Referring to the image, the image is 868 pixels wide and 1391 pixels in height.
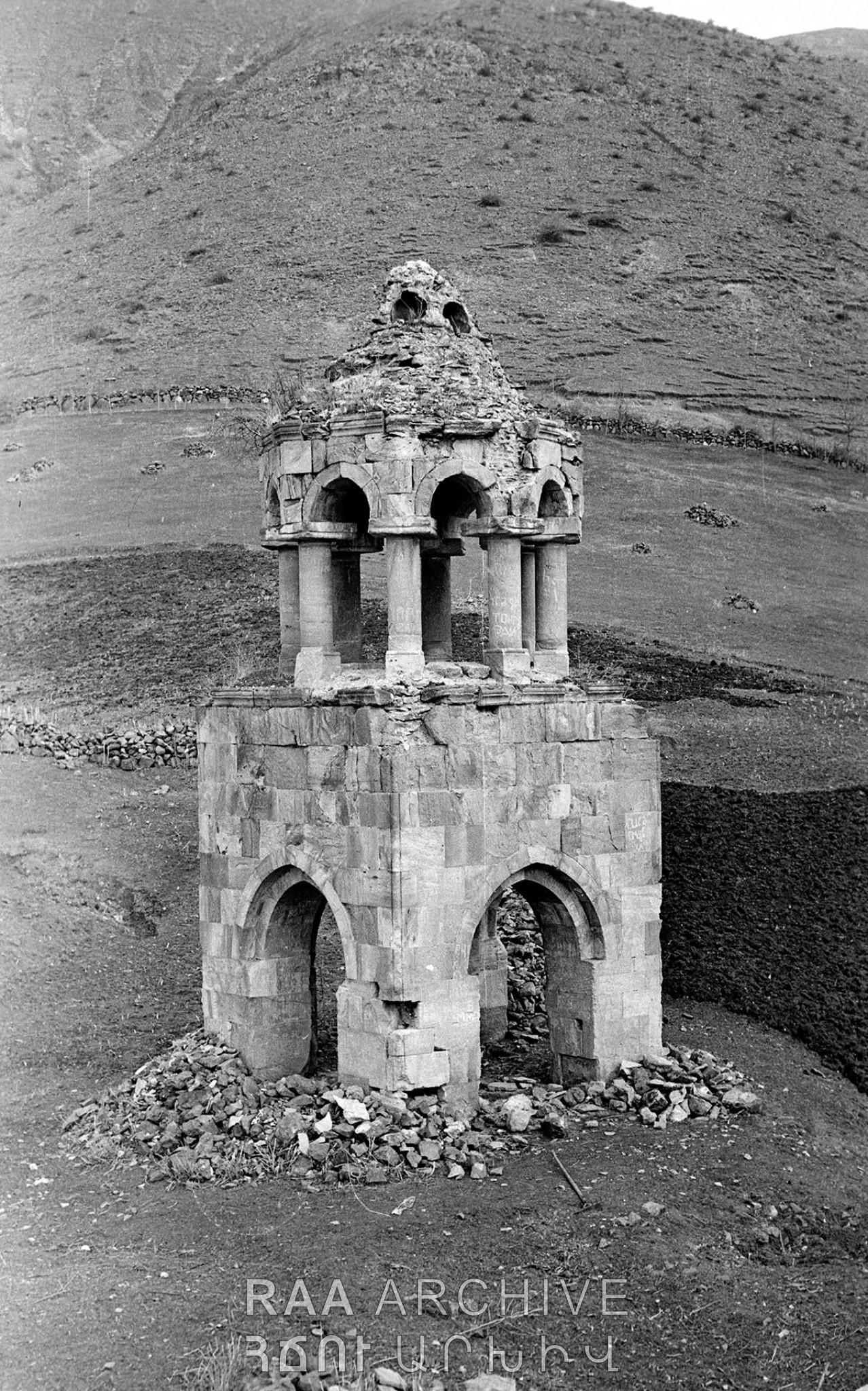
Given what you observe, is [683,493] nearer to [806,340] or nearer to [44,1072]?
[806,340]

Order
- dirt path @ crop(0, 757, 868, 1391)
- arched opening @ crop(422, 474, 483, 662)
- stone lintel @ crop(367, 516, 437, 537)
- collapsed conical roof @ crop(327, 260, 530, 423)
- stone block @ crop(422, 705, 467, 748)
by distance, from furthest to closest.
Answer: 1. arched opening @ crop(422, 474, 483, 662)
2. collapsed conical roof @ crop(327, 260, 530, 423)
3. stone lintel @ crop(367, 516, 437, 537)
4. stone block @ crop(422, 705, 467, 748)
5. dirt path @ crop(0, 757, 868, 1391)

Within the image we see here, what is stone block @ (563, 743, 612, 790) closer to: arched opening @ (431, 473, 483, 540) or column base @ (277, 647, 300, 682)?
arched opening @ (431, 473, 483, 540)

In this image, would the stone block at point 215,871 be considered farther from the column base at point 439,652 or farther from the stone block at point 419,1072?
the column base at point 439,652

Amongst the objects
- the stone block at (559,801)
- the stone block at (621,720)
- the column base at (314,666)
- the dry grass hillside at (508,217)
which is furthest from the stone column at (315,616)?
the dry grass hillside at (508,217)

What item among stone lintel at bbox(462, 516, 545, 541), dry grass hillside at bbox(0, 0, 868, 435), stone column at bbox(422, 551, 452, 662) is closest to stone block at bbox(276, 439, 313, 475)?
stone lintel at bbox(462, 516, 545, 541)

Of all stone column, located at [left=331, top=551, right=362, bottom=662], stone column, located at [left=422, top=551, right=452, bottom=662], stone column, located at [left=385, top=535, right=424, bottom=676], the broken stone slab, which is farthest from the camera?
stone column, located at [left=422, top=551, right=452, bottom=662]

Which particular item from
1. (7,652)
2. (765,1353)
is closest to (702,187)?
(7,652)

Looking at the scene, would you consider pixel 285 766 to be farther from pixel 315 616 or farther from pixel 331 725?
pixel 315 616
